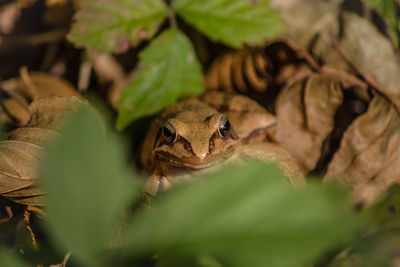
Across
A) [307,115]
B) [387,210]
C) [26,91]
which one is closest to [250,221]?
[387,210]

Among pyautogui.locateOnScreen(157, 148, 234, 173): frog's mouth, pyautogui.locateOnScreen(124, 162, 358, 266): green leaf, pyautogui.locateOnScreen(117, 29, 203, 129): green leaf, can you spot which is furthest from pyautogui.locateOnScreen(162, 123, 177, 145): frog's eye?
pyautogui.locateOnScreen(124, 162, 358, 266): green leaf

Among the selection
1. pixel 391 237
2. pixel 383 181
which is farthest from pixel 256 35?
pixel 391 237

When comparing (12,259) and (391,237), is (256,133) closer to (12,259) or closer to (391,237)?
(391,237)

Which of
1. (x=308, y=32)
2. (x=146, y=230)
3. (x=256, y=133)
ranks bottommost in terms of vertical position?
(x=256, y=133)

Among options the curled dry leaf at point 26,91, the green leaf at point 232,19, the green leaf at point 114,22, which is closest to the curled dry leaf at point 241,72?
the green leaf at point 232,19

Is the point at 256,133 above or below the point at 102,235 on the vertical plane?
below

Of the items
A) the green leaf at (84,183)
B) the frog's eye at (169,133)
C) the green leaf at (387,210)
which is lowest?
the frog's eye at (169,133)

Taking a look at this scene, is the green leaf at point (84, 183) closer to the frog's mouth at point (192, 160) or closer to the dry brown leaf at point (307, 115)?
the frog's mouth at point (192, 160)

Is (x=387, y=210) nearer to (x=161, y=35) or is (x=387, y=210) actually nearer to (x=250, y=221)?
(x=250, y=221)
